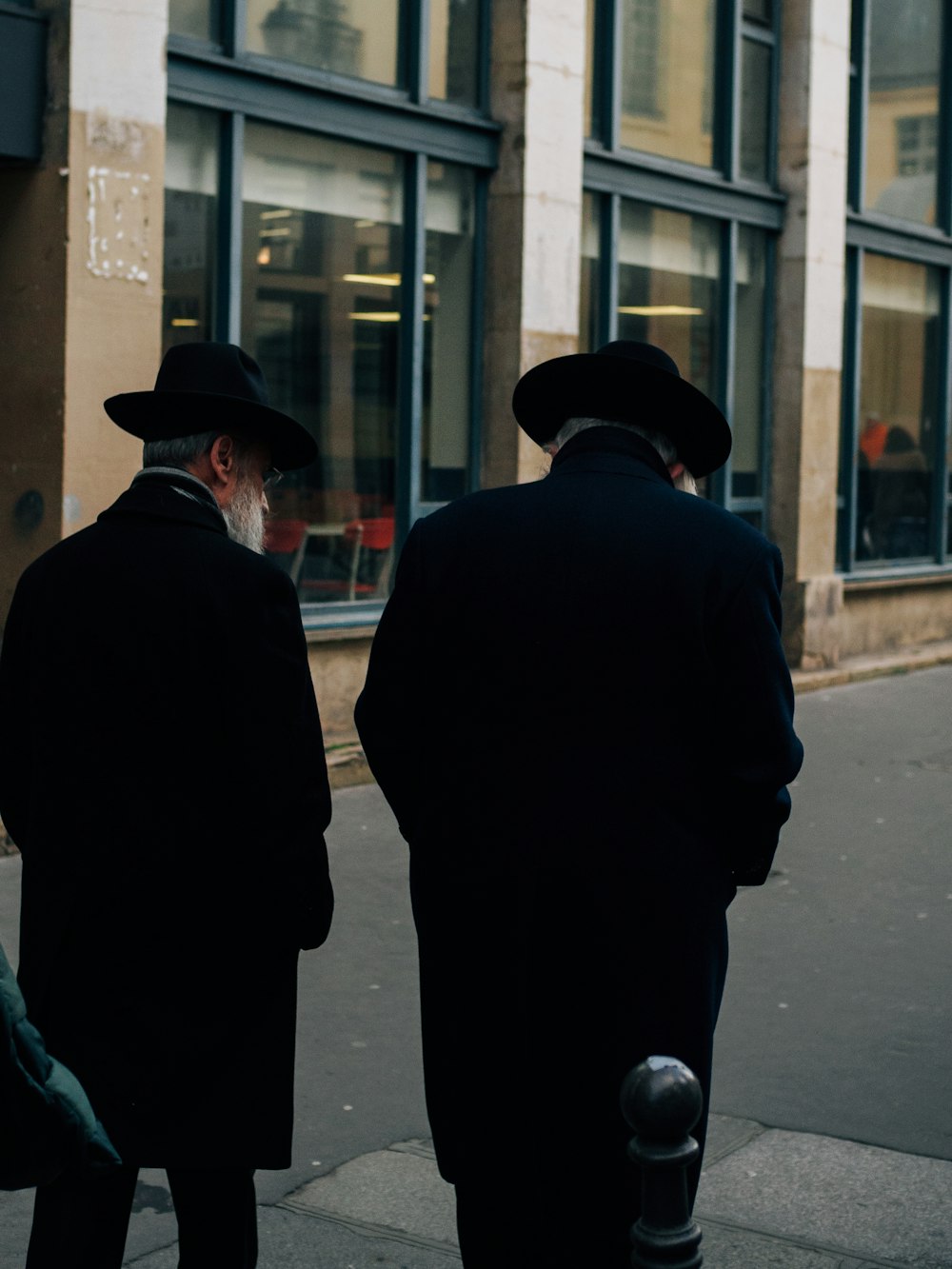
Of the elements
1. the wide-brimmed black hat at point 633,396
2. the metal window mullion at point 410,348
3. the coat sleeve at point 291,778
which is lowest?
the coat sleeve at point 291,778

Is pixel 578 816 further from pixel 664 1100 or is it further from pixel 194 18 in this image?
pixel 194 18

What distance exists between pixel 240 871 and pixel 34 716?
473mm

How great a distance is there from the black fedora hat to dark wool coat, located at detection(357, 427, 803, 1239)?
43cm

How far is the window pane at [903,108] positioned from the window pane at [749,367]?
1.86 meters

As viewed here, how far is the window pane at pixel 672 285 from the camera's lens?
42.0 ft

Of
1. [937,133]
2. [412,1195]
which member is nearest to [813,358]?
[937,133]

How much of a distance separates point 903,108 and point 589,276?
5.04m

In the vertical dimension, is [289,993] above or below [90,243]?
below

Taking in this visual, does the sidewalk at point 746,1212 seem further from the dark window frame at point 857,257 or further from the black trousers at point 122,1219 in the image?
the dark window frame at point 857,257

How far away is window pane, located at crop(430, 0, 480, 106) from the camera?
36.0ft

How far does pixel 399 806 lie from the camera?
A: 11.4 feet

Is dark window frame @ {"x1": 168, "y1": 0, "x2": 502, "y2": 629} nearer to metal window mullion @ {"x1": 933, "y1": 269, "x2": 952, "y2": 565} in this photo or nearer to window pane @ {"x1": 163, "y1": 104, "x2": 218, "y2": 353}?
window pane @ {"x1": 163, "y1": 104, "x2": 218, "y2": 353}

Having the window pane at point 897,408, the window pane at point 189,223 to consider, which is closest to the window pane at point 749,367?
the window pane at point 897,408

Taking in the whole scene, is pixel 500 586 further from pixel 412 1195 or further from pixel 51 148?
pixel 51 148
